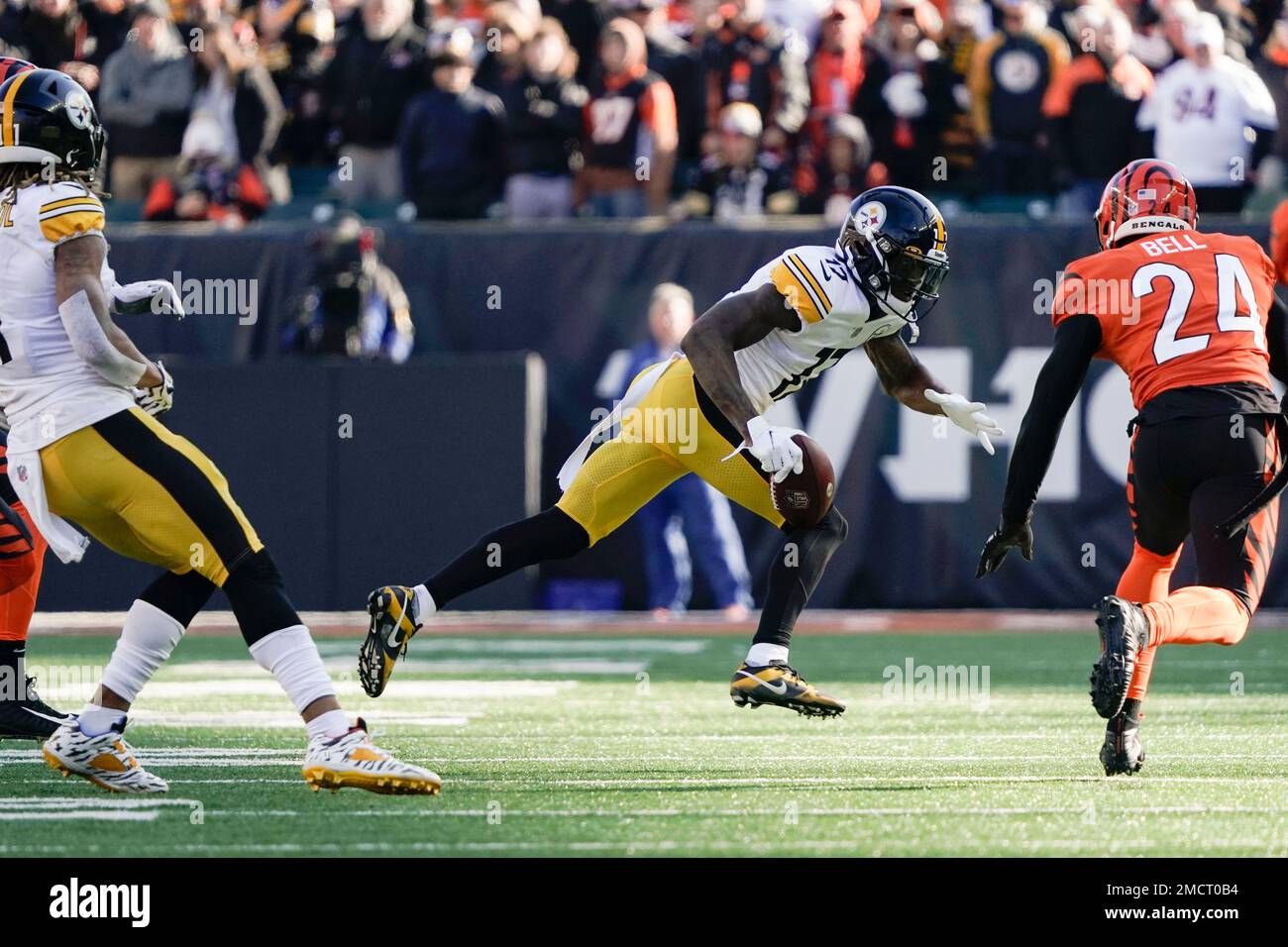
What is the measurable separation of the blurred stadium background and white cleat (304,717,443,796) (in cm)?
664

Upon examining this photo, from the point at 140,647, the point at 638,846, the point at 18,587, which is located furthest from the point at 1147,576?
the point at 18,587

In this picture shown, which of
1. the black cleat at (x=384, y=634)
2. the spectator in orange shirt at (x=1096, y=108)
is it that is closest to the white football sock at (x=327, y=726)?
the black cleat at (x=384, y=634)

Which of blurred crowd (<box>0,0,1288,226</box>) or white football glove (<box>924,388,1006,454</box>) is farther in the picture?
blurred crowd (<box>0,0,1288,226</box>)

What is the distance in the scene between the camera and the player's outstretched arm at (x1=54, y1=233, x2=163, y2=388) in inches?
197

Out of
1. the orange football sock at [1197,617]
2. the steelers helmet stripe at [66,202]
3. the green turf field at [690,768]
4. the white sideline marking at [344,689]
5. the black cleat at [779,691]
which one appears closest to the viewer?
the green turf field at [690,768]

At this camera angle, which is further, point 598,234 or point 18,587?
point 598,234

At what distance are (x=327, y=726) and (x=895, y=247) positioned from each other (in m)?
2.34

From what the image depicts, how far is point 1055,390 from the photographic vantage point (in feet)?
18.8

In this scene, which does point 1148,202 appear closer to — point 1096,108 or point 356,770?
point 356,770

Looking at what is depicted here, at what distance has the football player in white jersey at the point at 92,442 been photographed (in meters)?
5.03

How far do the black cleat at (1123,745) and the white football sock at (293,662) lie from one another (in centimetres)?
224

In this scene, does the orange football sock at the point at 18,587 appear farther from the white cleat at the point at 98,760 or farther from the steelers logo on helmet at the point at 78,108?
the steelers logo on helmet at the point at 78,108

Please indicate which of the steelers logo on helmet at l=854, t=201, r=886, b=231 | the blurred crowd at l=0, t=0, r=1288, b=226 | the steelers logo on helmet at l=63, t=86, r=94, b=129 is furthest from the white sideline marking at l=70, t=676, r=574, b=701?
the blurred crowd at l=0, t=0, r=1288, b=226

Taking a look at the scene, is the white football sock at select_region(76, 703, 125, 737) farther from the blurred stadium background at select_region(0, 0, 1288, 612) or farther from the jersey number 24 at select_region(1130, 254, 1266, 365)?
the blurred stadium background at select_region(0, 0, 1288, 612)
